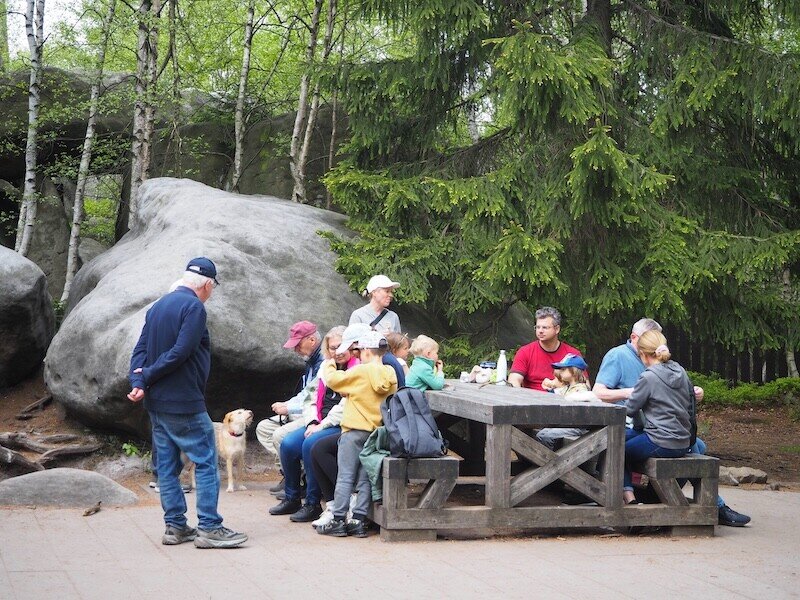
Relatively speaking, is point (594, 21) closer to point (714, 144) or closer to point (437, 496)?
point (714, 144)

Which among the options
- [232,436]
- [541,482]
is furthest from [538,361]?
[232,436]

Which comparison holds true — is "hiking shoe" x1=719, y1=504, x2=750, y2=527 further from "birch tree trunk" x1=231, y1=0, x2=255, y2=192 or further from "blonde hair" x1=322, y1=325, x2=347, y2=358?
"birch tree trunk" x1=231, y1=0, x2=255, y2=192

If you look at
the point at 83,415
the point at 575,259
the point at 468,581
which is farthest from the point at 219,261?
the point at 468,581

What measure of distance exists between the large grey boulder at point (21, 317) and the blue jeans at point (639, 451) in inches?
315

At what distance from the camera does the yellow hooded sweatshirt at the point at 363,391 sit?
698 cm

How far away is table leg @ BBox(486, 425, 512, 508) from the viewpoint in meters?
6.71

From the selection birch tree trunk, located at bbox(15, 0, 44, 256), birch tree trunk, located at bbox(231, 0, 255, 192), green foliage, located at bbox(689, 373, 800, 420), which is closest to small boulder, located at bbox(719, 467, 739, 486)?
green foliage, located at bbox(689, 373, 800, 420)

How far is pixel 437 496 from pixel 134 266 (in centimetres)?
577

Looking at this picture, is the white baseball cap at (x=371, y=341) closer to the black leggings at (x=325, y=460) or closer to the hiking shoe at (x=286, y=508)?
the black leggings at (x=325, y=460)

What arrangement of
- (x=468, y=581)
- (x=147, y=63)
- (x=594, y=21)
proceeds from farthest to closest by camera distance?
1. (x=147, y=63)
2. (x=594, y=21)
3. (x=468, y=581)

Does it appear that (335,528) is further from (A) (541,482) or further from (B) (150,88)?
(B) (150,88)

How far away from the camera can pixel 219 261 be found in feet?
34.5

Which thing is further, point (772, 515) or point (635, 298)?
point (635, 298)

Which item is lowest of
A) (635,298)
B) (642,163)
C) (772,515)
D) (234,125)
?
(772,515)
